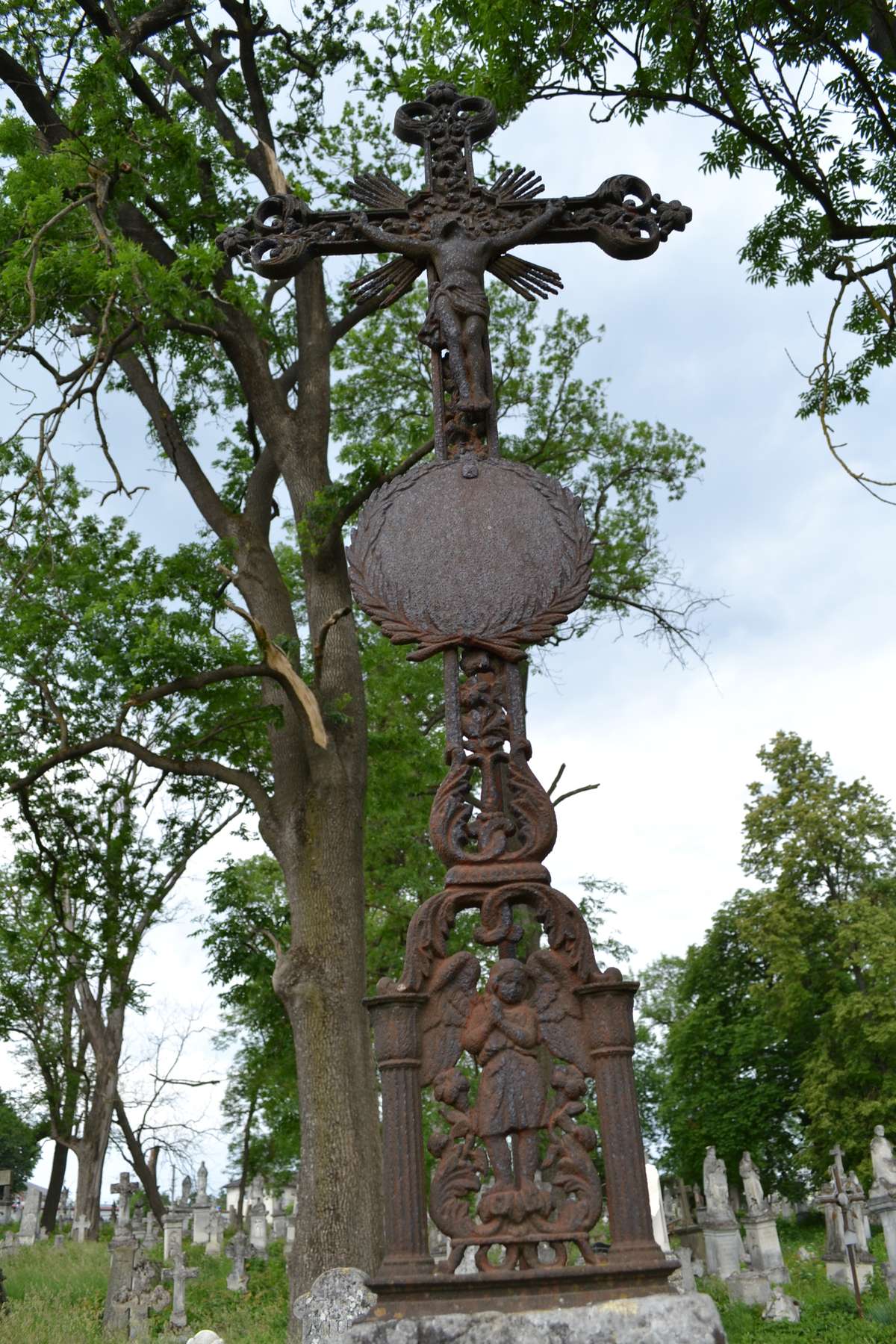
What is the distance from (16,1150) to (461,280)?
2007 inches

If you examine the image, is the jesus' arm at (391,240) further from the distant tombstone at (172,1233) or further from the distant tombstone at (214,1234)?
the distant tombstone at (214,1234)

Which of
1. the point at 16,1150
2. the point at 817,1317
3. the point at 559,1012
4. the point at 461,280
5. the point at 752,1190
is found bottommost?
the point at 817,1317

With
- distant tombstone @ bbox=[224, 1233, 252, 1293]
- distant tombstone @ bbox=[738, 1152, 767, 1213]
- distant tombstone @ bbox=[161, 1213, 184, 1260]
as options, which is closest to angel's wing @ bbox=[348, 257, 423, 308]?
distant tombstone @ bbox=[738, 1152, 767, 1213]

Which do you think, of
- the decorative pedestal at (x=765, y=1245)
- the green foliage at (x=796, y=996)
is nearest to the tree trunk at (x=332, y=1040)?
the decorative pedestal at (x=765, y=1245)

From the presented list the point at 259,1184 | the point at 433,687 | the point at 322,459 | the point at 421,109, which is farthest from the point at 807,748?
the point at 421,109

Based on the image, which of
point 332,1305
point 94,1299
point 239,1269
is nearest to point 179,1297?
point 94,1299

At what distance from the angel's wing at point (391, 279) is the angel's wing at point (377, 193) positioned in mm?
212

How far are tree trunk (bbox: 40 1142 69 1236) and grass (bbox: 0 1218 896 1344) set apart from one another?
1010 cm

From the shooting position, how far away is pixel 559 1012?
352 cm

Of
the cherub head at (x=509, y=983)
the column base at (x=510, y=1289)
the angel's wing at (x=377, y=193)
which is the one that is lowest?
the column base at (x=510, y=1289)

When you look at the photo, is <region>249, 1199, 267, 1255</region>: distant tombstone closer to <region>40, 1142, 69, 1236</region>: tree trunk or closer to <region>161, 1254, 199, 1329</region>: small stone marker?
<region>161, 1254, 199, 1329</region>: small stone marker

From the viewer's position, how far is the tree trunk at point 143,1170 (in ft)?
79.3

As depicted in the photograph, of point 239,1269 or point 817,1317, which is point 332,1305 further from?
point 239,1269

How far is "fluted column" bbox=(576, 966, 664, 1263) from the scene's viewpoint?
335 cm
